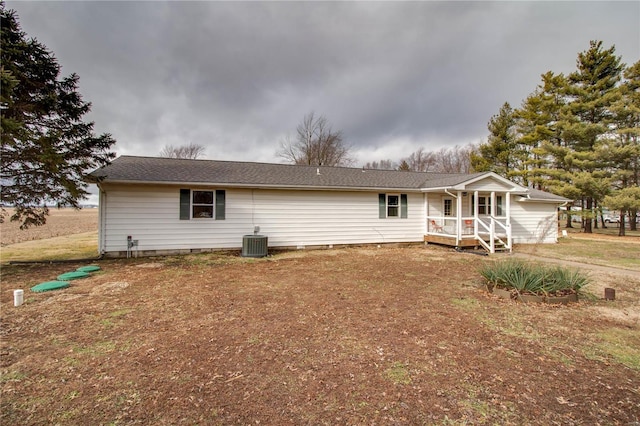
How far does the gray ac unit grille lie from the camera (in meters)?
10.4

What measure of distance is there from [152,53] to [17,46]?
18.4ft

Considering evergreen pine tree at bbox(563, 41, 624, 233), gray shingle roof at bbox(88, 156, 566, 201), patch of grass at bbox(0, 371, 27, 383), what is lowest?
patch of grass at bbox(0, 371, 27, 383)

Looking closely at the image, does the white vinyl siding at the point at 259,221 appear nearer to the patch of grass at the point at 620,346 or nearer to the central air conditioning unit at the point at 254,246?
the central air conditioning unit at the point at 254,246

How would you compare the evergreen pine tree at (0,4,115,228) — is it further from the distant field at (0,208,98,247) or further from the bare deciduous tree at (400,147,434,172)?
the bare deciduous tree at (400,147,434,172)

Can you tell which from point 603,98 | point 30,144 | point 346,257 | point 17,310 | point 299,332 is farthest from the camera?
point 603,98

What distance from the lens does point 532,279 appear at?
565cm

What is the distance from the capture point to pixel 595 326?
434 cm

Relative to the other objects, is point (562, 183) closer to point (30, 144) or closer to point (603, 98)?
point (603, 98)

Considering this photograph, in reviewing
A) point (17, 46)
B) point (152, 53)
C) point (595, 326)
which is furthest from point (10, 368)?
point (152, 53)

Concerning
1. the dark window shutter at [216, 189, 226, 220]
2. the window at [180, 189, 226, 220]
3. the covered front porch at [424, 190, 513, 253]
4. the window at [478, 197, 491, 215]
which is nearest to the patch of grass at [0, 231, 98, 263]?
the window at [180, 189, 226, 220]

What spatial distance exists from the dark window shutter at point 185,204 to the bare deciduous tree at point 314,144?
2254 cm

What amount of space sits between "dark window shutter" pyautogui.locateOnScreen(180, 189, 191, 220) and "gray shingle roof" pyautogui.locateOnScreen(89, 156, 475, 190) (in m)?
0.56

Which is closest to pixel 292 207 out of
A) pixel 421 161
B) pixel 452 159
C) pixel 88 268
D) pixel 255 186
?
pixel 255 186

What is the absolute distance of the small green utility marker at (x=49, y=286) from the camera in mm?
5878
